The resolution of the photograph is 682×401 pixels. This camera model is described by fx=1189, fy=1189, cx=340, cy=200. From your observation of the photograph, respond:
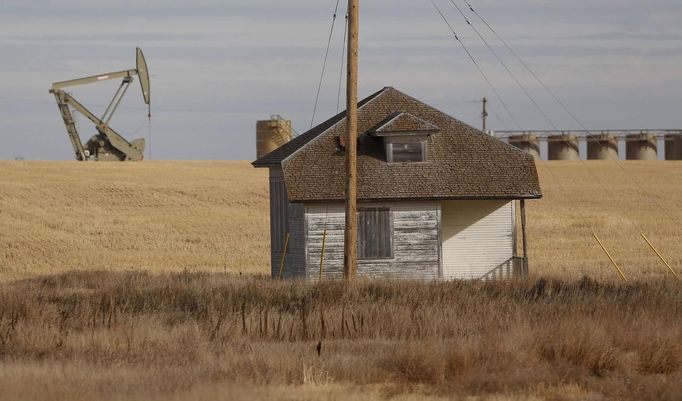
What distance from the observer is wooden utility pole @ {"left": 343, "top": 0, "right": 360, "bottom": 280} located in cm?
2288

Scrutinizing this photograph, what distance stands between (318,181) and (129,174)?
129 feet

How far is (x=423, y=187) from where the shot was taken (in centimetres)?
2780

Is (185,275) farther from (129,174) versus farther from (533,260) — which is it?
(129,174)

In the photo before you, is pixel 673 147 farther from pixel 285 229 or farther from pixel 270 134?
pixel 285 229

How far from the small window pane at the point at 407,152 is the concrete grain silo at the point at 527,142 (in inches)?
2620

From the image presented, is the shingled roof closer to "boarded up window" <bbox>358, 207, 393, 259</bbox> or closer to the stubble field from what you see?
"boarded up window" <bbox>358, 207, 393, 259</bbox>

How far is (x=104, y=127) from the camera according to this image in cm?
7238

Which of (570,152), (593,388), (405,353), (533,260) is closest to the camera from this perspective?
(593,388)

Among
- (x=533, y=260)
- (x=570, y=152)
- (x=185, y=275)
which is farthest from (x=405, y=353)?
(x=570, y=152)

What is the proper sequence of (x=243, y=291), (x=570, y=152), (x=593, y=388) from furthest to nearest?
(x=570, y=152) < (x=243, y=291) < (x=593, y=388)

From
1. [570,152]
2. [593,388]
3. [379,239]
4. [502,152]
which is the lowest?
[593,388]

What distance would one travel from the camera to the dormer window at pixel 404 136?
28.3 metres

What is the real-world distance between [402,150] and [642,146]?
73551 mm

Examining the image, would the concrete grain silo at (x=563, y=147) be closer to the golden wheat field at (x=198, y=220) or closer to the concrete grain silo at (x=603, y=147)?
the concrete grain silo at (x=603, y=147)
